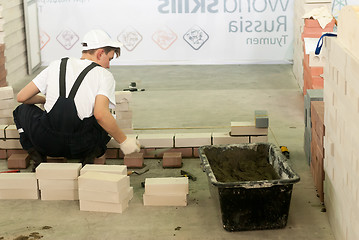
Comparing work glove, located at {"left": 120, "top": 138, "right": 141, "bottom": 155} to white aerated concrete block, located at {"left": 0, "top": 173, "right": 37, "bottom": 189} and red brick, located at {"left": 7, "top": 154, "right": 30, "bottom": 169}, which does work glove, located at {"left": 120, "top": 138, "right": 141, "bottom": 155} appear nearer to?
white aerated concrete block, located at {"left": 0, "top": 173, "right": 37, "bottom": 189}

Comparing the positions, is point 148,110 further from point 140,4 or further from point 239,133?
point 140,4

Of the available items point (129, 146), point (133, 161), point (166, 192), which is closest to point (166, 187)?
point (166, 192)

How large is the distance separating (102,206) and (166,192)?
49 centimetres

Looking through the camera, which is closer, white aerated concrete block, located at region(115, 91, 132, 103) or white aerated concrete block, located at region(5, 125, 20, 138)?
white aerated concrete block, located at region(5, 125, 20, 138)

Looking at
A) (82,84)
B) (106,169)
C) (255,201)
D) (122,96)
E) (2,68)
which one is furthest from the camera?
(2,68)

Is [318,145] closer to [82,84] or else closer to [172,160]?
[172,160]

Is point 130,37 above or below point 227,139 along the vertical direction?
above

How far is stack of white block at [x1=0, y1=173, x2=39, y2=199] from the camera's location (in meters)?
4.76

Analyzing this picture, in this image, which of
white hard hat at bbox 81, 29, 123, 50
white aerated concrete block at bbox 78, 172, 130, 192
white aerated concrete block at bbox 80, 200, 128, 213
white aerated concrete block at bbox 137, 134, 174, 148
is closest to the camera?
white aerated concrete block at bbox 78, 172, 130, 192

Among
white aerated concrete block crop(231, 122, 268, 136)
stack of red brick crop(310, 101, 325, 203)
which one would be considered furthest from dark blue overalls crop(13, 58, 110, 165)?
stack of red brick crop(310, 101, 325, 203)

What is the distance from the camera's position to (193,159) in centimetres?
570

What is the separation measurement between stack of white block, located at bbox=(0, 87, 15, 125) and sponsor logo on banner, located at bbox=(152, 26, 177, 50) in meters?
4.89

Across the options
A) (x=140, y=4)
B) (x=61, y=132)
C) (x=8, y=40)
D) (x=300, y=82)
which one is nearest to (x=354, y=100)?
(x=61, y=132)

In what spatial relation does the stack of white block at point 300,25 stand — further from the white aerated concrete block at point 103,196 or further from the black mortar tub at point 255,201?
the white aerated concrete block at point 103,196
